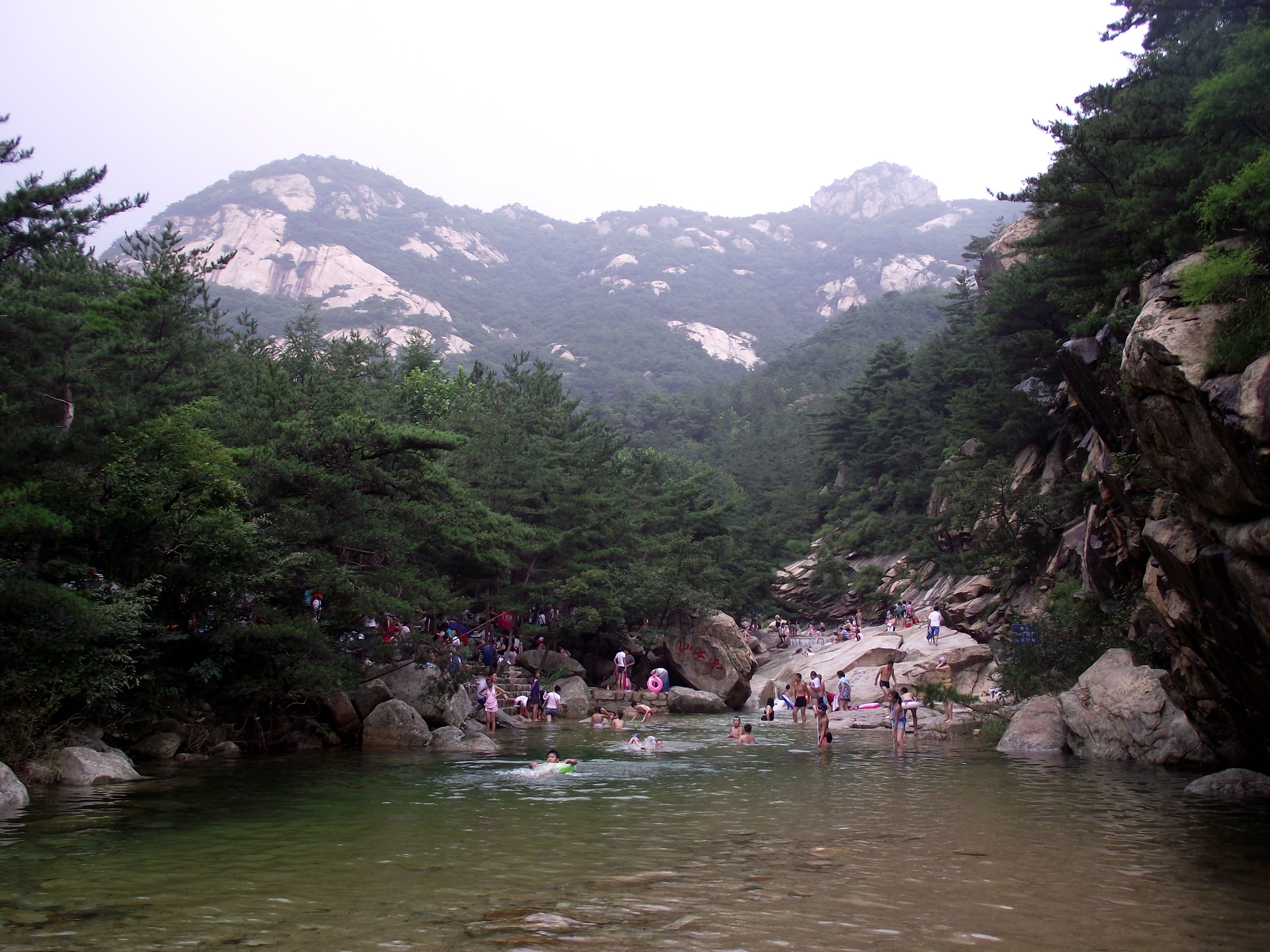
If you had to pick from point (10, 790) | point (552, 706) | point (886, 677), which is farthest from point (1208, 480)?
point (552, 706)

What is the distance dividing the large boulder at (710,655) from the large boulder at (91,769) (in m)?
23.8

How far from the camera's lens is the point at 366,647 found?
19875 millimetres

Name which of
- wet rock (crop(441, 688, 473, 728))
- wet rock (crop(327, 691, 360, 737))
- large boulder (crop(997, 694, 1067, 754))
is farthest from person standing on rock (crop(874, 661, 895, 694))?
wet rock (crop(327, 691, 360, 737))

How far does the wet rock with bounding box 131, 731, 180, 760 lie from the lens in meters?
15.9

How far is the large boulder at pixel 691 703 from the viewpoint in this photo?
32.2m

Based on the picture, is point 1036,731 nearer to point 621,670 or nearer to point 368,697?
point 368,697

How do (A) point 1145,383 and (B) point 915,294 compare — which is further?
(B) point 915,294

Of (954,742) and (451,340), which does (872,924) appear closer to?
(954,742)

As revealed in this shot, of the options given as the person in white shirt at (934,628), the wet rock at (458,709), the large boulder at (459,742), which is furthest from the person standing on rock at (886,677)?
the large boulder at (459,742)

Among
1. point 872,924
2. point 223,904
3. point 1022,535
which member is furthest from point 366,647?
point 1022,535

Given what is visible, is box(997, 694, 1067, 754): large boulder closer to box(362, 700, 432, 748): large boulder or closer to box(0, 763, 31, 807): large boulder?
box(362, 700, 432, 748): large boulder

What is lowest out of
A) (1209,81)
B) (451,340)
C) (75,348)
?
(75,348)

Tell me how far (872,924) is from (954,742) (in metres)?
16.4

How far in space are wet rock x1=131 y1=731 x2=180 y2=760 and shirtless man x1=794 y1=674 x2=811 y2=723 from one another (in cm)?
1839
